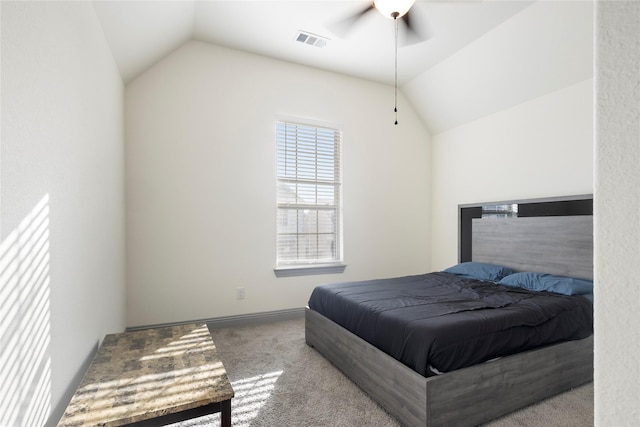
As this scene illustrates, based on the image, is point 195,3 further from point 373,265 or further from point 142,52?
point 373,265

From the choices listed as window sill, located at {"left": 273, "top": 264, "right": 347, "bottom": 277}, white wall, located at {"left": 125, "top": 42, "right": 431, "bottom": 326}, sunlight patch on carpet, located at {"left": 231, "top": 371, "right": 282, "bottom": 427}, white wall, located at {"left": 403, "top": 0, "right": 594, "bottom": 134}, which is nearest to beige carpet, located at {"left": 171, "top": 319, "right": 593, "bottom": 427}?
sunlight patch on carpet, located at {"left": 231, "top": 371, "right": 282, "bottom": 427}

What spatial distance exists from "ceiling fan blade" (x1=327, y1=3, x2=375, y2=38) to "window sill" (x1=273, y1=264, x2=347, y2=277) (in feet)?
8.37

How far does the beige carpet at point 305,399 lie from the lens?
2.00m

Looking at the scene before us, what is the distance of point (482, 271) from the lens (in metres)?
3.59

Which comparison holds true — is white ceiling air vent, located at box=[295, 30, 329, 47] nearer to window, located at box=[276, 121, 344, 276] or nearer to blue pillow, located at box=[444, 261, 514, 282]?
window, located at box=[276, 121, 344, 276]

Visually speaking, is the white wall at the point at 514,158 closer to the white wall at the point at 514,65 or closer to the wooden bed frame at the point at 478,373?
the white wall at the point at 514,65

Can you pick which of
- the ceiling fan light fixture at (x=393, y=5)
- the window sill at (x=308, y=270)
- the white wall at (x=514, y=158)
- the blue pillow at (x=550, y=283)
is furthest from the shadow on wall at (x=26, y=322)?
the white wall at (x=514, y=158)

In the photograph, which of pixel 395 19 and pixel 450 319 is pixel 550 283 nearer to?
pixel 450 319

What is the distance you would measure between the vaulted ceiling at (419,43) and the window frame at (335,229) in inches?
28.0

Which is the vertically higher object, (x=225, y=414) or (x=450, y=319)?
(x=450, y=319)

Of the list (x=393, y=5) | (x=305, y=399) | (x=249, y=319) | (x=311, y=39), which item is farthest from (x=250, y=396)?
(x=311, y=39)

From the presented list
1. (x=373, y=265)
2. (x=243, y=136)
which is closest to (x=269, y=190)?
(x=243, y=136)

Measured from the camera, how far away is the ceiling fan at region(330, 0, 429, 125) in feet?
8.13

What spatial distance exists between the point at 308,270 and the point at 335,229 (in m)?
0.65
